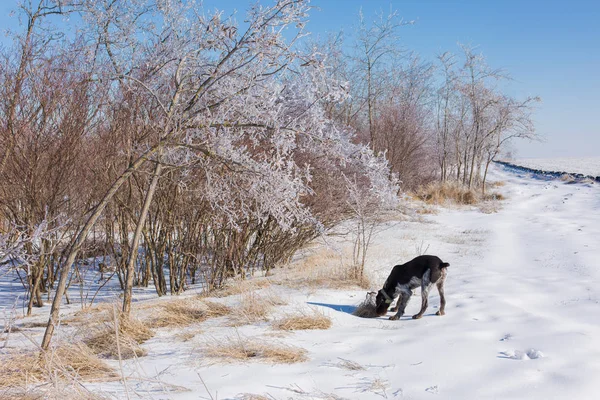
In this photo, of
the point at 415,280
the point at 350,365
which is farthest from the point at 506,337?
the point at 350,365

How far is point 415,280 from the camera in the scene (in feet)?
17.0

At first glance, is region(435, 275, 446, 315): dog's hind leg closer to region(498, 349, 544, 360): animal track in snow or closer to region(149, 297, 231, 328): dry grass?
region(498, 349, 544, 360): animal track in snow

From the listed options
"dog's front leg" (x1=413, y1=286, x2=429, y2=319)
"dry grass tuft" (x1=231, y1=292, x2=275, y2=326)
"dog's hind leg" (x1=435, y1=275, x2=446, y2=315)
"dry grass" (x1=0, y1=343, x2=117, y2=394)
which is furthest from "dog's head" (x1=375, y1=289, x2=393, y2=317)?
"dry grass" (x1=0, y1=343, x2=117, y2=394)

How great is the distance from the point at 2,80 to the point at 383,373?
19.5ft

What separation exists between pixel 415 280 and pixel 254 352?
2052 mm

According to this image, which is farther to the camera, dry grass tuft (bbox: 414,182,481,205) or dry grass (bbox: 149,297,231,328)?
dry grass tuft (bbox: 414,182,481,205)

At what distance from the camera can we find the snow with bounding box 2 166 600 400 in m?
3.31

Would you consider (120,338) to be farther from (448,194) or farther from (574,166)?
(574,166)

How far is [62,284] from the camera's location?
3736 mm

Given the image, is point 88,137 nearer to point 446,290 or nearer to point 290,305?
point 290,305

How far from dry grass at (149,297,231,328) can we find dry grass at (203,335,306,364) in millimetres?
1111

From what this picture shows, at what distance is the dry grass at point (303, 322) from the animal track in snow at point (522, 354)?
1681mm

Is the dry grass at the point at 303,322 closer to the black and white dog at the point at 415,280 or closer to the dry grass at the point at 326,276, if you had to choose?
the black and white dog at the point at 415,280

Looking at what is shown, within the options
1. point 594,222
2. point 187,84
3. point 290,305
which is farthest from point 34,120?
point 594,222
